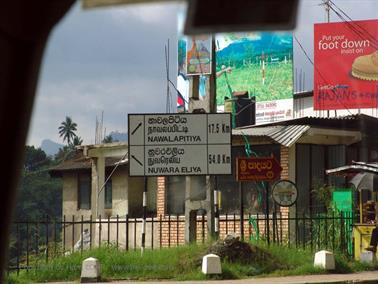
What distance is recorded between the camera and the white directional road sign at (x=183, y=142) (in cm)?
1597

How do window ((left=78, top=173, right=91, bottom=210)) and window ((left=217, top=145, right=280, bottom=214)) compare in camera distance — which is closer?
window ((left=217, top=145, right=280, bottom=214))

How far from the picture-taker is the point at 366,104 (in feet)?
104

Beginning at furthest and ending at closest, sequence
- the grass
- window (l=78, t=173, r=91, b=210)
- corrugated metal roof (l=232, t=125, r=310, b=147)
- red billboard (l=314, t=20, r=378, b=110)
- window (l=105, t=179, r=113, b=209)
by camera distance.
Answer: red billboard (l=314, t=20, r=378, b=110)
window (l=78, t=173, r=91, b=210)
window (l=105, t=179, r=113, b=209)
corrugated metal roof (l=232, t=125, r=310, b=147)
the grass

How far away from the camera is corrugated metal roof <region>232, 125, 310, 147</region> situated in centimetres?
1902

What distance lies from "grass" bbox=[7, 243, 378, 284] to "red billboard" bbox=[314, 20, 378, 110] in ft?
54.5

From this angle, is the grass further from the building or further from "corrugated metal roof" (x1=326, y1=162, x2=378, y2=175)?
the building

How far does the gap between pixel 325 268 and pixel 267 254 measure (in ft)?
3.93

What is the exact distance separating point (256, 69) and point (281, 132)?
14.1m

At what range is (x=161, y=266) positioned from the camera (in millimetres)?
14953

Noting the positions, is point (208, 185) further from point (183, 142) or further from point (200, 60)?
point (200, 60)

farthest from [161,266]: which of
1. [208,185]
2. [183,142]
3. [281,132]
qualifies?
[281,132]

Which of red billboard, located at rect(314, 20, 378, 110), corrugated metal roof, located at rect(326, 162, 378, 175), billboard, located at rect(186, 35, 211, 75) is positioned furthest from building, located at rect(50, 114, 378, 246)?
red billboard, located at rect(314, 20, 378, 110)

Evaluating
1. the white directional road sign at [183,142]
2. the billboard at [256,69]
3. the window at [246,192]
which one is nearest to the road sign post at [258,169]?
the white directional road sign at [183,142]

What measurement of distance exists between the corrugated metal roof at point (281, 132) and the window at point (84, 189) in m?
11.5
